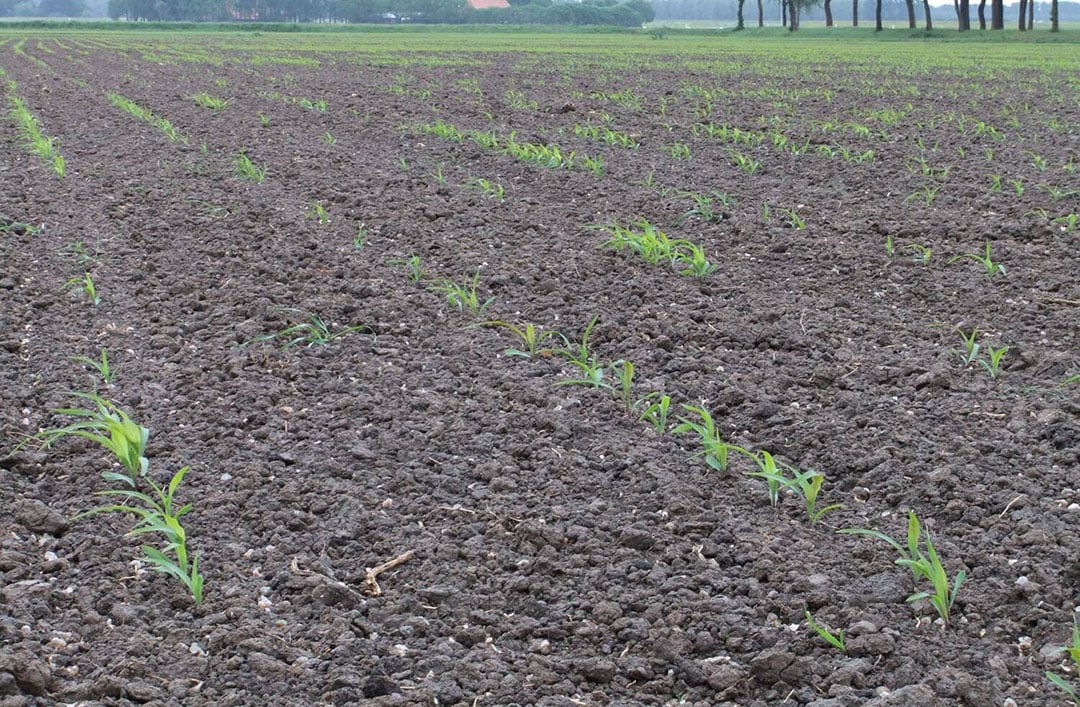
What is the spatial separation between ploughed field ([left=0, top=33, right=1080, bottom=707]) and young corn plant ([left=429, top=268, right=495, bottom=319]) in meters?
0.05

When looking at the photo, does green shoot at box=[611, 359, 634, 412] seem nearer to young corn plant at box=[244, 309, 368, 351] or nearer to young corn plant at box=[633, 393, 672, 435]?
young corn plant at box=[633, 393, 672, 435]

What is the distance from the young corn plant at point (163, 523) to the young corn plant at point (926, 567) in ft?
5.60

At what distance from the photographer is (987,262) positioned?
5.20 meters

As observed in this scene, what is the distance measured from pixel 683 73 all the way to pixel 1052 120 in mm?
11251

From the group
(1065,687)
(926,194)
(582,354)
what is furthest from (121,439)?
(926,194)

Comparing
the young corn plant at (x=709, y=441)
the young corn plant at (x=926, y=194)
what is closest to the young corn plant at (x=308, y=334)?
the young corn plant at (x=709, y=441)

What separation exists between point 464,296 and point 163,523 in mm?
2177

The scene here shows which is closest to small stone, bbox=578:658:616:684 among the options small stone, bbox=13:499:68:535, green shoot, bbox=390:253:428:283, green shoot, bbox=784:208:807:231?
small stone, bbox=13:499:68:535

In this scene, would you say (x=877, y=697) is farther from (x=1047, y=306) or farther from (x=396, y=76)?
(x=396, y=76)

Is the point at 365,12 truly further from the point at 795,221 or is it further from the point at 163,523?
the point at 163,523

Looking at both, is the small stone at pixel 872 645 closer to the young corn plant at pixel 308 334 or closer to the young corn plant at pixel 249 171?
the young corn plant at pixel 308 334

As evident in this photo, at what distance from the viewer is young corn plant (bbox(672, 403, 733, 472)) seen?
3283 mm

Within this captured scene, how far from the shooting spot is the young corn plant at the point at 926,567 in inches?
98.1

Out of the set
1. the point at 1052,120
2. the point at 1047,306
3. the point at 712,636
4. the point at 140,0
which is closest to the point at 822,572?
the point at 712,636
